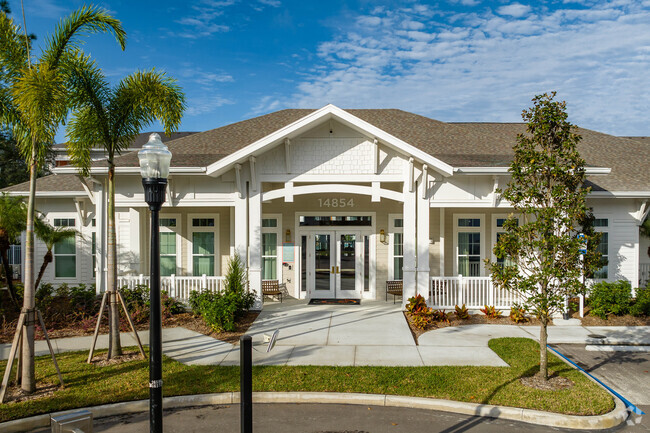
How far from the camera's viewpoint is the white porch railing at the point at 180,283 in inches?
511

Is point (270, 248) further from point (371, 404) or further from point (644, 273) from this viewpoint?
point (644, 273)

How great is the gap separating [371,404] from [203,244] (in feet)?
32.1

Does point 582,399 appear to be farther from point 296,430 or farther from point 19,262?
point 19,262

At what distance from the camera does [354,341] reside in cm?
1009

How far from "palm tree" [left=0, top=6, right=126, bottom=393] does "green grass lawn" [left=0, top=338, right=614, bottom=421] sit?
0.87 m

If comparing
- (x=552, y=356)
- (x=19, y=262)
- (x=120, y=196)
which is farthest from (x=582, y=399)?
(x=19, y=262)

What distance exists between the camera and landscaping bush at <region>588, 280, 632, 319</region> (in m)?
12.1

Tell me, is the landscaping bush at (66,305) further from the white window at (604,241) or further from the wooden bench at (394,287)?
the white window at (604,241)

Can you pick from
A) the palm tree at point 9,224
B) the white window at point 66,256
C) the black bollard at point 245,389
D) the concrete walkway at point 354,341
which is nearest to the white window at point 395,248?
the concrete walkway at point 354,341

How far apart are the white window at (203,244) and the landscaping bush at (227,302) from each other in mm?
2555

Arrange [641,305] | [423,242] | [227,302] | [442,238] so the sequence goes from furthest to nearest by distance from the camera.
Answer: [442,238] → [423,242] → [641,305] → [227,302]

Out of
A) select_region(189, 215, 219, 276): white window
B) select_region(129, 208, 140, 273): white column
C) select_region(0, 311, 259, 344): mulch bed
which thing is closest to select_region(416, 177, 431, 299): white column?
select_region(0, 311, 259, 344): mulch bed

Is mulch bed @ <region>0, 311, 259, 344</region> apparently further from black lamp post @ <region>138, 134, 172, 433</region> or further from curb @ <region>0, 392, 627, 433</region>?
black lamp post @ <region>138, 134, 172, 433</region>

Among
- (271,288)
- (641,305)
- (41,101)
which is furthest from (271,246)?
(641,305)
